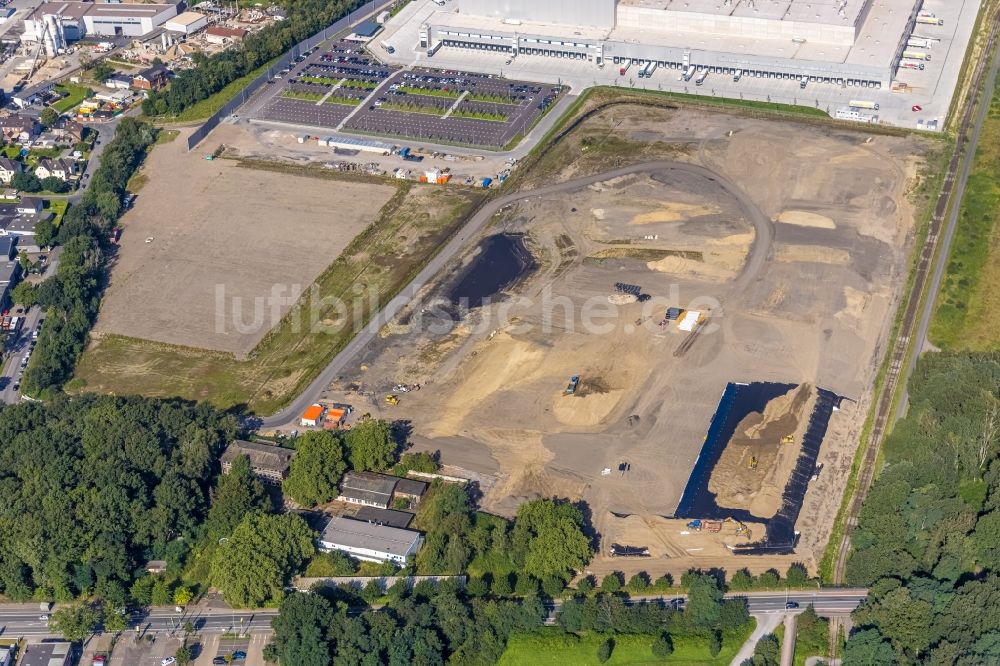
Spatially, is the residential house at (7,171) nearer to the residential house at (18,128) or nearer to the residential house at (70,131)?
the residential house at (18,128)

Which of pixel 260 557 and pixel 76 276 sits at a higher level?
pixel 76 276

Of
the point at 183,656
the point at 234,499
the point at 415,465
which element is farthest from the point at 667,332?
the point at 183,656

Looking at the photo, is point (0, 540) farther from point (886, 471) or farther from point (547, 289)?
point (886, 471)

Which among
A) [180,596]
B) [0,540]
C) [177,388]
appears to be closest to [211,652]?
[180,596]

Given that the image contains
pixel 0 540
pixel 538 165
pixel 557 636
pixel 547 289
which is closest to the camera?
pixel 557 636

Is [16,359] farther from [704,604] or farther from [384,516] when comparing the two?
[704,604]
